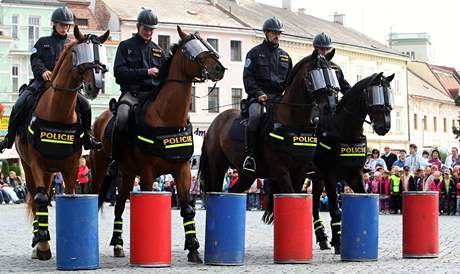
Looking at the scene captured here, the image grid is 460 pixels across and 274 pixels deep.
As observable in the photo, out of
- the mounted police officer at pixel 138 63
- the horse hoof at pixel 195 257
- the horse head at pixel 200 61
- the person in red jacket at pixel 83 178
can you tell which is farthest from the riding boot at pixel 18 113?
the person in red jacket at pixel 83 178

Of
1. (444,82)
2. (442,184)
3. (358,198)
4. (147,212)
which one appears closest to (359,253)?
(358,198)

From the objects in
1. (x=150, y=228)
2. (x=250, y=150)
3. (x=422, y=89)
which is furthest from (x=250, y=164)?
(x=422, y=89)

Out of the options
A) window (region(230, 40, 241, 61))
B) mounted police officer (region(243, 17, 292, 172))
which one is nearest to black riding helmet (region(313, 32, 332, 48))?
mounted police officer (region(243, 17, 292, 172))

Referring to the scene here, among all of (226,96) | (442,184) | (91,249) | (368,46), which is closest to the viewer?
(91,249)

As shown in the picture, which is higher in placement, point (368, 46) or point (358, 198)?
point (368, 46)

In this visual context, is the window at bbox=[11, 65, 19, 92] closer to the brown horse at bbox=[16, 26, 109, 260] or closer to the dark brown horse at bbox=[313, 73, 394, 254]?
the dark brown horse at bbox=[313, 73, 394, 254]

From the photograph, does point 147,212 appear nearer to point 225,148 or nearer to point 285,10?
point 225,148

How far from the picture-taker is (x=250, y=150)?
15.1m

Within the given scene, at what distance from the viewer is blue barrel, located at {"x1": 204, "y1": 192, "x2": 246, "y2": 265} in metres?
13.0

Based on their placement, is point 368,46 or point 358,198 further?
point 368,46

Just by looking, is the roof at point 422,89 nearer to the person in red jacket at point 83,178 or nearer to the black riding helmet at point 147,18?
the person in red jacket at point 83,178

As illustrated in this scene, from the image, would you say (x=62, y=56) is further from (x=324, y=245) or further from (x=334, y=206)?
(x=324, y=245)

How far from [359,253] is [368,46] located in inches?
2747

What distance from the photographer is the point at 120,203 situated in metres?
14.7
